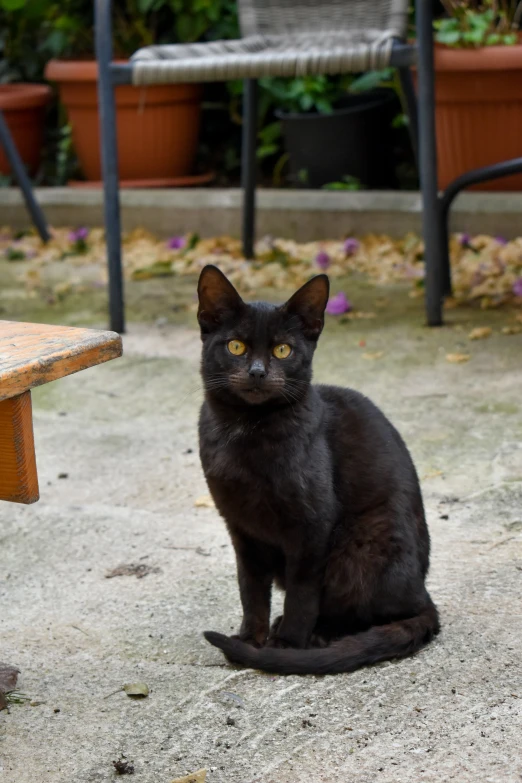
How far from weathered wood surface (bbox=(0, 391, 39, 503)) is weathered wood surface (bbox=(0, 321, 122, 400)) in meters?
0.07

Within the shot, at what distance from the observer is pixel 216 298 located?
1.79 metres

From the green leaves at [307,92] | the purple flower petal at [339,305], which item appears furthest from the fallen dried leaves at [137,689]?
the green leaves at [307,92]

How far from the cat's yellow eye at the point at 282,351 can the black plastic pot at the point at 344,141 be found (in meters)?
3.38

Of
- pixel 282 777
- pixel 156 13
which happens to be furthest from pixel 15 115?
pixel 282 777

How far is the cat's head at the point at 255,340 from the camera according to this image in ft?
5.72

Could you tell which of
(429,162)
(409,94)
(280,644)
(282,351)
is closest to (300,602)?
(280,644)

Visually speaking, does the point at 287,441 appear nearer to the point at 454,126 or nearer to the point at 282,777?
the point at 282,777

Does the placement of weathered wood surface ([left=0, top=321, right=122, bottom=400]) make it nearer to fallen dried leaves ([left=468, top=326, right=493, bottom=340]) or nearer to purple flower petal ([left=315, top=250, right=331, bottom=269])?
fallen dried leaves ([left=468, top=326, right=493, bottom=340])

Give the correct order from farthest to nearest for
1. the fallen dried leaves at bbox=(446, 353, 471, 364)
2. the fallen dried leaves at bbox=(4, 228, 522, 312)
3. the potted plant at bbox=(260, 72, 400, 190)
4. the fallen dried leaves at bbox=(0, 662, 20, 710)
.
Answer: the potted plant at bbox=(260, 72, 400, 190), the fallen dried leaves at bbox=(4, 228, 522, 312), the fallen dried leaves at bbox=(446, 353, 471, 364), the fallen dried leaves at bbox=(0, 662, 20, 710)

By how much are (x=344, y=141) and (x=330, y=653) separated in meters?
3.72

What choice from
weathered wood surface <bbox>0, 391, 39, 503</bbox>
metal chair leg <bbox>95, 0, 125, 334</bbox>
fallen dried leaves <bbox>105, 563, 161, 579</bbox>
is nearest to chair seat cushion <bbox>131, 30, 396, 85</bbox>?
metal chair leg <bbox>95, 0, 125, 334</bbox>

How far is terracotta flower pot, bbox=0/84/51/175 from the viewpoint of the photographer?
5.50m

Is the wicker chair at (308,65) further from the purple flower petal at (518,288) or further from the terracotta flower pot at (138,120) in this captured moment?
the terracotta flower pot at (138,120)

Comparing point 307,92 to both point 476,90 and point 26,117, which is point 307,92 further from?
point 26,117
